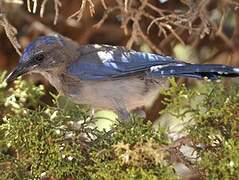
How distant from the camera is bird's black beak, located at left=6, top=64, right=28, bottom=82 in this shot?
3.04 metres

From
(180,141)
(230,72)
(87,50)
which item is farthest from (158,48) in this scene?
(180,141)

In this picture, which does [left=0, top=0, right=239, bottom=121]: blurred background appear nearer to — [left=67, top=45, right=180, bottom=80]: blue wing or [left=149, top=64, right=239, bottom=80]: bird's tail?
[left=67, top=45, right=180, bottom=80]: blue wing

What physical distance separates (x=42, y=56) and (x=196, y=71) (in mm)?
788

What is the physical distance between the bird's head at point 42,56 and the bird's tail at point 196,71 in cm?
50

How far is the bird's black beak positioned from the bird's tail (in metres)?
0.56

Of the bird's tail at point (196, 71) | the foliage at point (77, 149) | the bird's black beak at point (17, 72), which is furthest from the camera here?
the bird's black beak at point (17, 72)

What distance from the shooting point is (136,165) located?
2.28m

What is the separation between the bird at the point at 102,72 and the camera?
10.2 feet

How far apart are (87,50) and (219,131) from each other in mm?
1208

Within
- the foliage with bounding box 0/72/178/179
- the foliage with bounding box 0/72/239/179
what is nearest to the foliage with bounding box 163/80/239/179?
the foliage with bounding box 0/72/239/179

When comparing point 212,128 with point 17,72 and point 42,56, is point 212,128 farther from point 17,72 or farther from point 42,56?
point 42,56

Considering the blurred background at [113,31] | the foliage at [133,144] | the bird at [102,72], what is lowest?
the blurred background at [113,31]

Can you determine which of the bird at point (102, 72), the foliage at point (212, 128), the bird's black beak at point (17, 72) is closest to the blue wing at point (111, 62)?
the bird at point (102, 72)

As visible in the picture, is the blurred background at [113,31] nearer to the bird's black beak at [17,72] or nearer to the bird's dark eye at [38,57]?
the bird's dark eye at [38,57]
